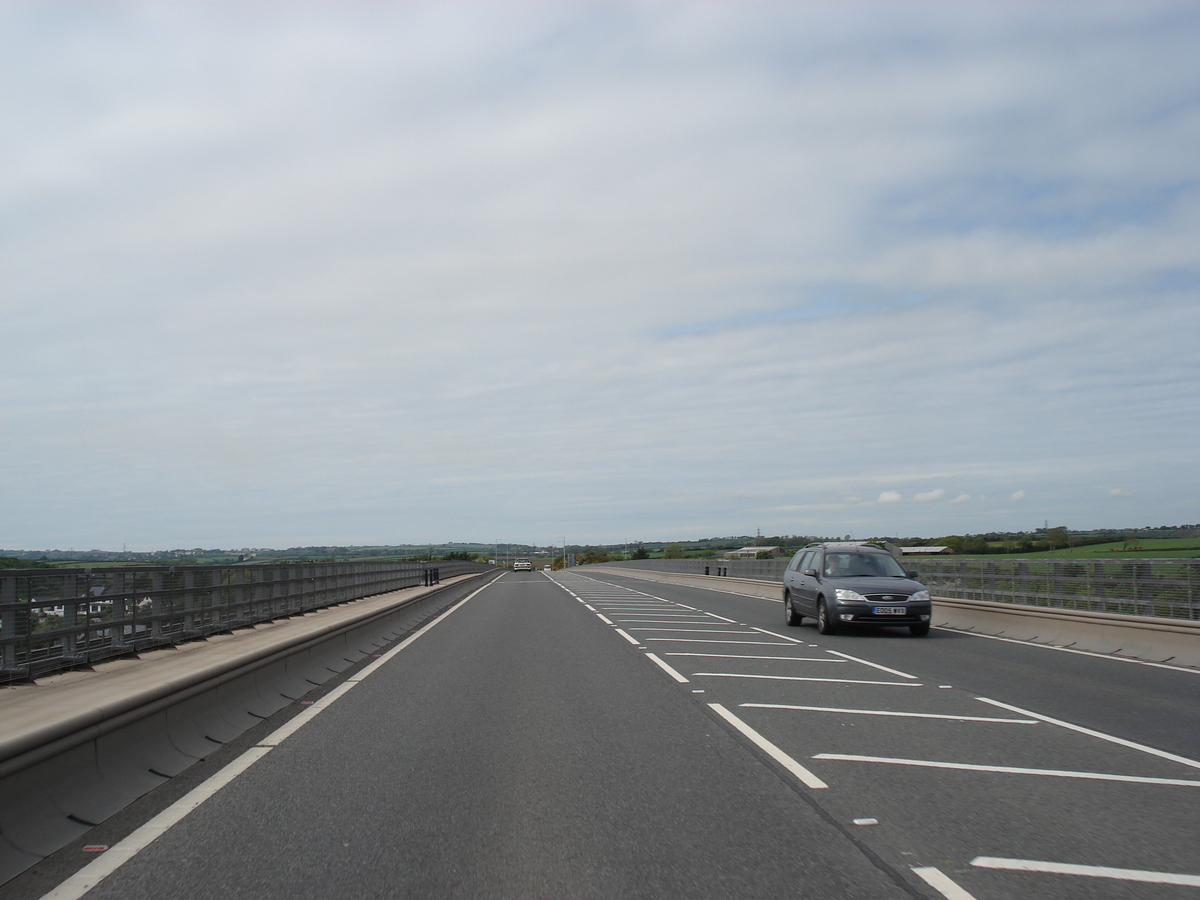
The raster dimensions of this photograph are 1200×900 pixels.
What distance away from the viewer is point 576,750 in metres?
7.86

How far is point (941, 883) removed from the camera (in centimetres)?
468

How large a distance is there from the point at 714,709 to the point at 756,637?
8.72m

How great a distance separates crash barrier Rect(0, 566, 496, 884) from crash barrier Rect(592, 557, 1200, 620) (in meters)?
14.3

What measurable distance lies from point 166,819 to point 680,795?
10.2 feet

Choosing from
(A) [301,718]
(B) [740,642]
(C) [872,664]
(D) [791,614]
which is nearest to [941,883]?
(A) [301,718]

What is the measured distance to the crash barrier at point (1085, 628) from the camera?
14.0 m

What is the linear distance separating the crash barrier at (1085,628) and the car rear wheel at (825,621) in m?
3.23

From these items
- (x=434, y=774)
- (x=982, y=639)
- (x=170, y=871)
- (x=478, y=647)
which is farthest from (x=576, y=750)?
(x=982, y=639)

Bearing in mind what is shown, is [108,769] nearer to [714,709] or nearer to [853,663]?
[714,709]

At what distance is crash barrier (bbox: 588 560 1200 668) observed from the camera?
1404 cm

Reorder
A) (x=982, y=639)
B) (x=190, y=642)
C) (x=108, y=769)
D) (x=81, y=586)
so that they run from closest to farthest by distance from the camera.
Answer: (x=108, y=769) < (x=81, y=586) < (x=190, y=642) < (x=982, y=639)

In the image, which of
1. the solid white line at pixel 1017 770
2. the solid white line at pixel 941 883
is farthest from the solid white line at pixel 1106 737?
the solid white line at pixel 941 883

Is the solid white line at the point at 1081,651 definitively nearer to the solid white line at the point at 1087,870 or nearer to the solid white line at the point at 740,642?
the solid white line at the point at 740,642

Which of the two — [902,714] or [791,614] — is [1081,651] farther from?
[902,714]
